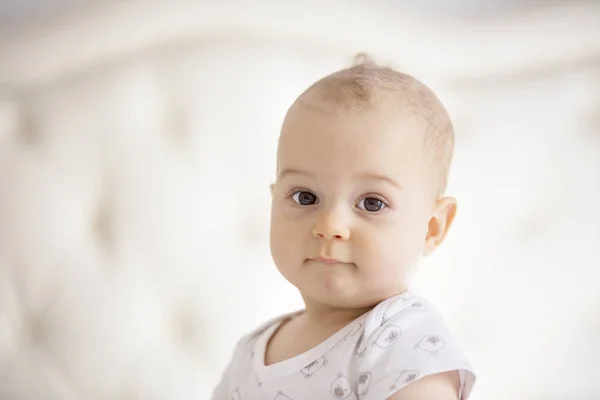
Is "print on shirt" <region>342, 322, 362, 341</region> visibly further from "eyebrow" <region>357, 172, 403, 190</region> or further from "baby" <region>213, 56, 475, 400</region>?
"eyebrow" <region>357, 172, 403, 190</region>

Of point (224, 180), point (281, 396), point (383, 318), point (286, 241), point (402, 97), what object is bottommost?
point (281, 396)

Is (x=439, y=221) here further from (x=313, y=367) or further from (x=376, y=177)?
(x=313, y=367)

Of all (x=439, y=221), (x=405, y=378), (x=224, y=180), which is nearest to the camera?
(x=405, y=378)

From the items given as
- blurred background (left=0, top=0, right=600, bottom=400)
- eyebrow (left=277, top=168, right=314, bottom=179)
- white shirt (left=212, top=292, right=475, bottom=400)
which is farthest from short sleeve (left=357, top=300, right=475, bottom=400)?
blurred background (left=0, top=0, right=600, bottom=400)

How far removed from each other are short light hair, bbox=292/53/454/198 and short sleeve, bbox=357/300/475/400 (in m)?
0.21

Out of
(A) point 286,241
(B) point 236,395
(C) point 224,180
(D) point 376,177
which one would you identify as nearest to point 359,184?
(D) point 376,177

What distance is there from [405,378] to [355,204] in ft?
0.84

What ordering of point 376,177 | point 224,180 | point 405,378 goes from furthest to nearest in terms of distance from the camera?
1. point 224,180
2. point 376,177
3. point 405,378

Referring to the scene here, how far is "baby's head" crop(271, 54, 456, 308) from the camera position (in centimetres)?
110

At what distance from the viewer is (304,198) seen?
1.16 metres

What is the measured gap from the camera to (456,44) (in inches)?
71.3

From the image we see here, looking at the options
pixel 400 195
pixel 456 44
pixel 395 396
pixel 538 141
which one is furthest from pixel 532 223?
pixel 395 396

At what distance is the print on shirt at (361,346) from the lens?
3.53 feet

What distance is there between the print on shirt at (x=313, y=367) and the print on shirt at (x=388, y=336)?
0.10 m
